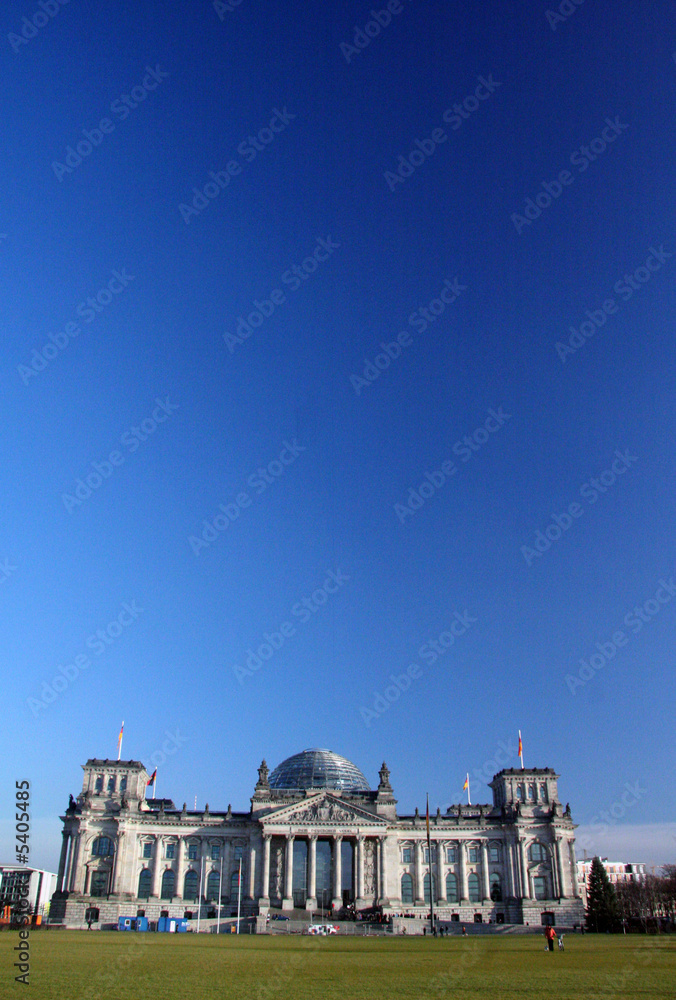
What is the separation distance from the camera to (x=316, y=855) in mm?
110250

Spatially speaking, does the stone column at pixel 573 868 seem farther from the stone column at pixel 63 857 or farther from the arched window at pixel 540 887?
the stone column at pixel 63 857

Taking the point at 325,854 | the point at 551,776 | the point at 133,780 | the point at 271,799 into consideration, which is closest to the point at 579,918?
the point at 551,776

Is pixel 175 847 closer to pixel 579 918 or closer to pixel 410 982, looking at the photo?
pixel 579 918

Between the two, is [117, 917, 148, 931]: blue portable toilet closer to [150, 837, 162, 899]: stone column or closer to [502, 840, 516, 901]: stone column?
[150, 837, 162, 899]: stone column

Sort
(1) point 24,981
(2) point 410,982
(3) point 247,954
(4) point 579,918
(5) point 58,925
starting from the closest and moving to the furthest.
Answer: (1) point 24,981
(2) point 410,982
(3) point 247,954
(5) point 58,925
(4) point 579,918

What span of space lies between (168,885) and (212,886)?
611cm

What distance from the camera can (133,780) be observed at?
363ft

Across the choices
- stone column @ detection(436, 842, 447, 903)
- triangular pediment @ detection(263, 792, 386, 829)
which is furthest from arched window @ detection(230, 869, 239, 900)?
stone column @ detection(436, 842, 447, 903)

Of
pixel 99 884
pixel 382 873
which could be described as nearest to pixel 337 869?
pixel 382 873

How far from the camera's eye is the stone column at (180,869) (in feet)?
349

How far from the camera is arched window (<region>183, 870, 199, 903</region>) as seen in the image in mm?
106488

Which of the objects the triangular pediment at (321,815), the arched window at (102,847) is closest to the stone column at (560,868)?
the triangular pediment at (321,815)

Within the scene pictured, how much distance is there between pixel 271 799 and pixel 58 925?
3226 cm

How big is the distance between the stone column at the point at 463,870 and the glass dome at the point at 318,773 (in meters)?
16.7
